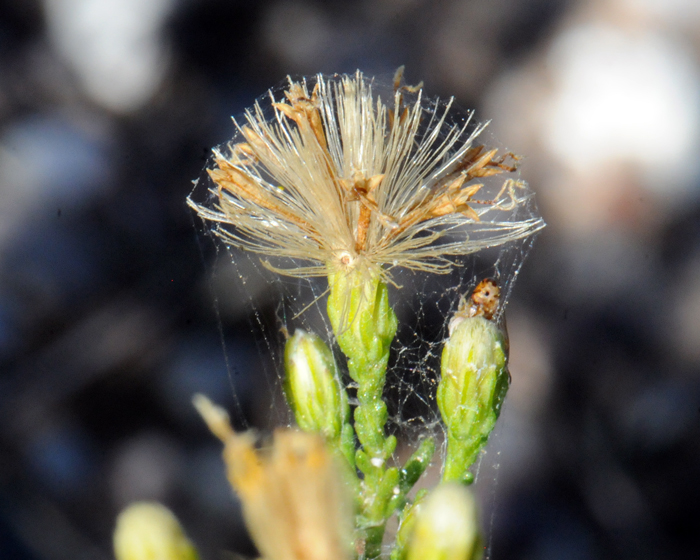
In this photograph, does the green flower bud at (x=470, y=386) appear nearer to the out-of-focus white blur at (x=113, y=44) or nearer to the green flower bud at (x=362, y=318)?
the green flower bud at (x=362, y=318)

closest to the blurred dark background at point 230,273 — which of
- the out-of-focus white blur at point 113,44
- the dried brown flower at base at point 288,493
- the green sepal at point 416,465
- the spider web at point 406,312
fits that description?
the out-of-focus white blur at point 113,44

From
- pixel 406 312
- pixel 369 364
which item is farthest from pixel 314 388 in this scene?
pixel 406 312

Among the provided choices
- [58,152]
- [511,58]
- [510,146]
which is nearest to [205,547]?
[58,152]

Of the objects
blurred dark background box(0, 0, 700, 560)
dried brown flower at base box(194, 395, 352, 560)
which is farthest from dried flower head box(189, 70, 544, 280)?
blurred dark background box(0, 0, 700, 560)

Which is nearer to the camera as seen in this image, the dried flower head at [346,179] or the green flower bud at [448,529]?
the green flower bud at [448,529]

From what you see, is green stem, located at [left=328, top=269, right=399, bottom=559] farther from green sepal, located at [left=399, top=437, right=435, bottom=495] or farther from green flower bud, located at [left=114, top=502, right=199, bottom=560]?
green flower bud, located at [left=114, top=502, right=199, bottom=560]
